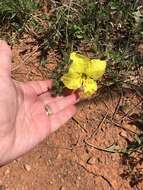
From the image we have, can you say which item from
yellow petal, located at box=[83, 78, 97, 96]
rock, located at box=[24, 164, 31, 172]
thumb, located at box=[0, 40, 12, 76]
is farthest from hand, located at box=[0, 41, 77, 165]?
rock, located at box=[24, 164, 31, 172]

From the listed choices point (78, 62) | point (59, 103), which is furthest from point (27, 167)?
point (78, 62)

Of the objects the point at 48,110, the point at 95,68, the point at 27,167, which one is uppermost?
the point at 95,68

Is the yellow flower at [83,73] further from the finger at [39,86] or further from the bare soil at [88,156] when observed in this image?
the bare soil at [88,156]

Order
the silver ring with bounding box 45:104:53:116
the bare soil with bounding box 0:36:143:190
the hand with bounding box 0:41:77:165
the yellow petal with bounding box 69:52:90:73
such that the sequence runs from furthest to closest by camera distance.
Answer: the bare soil with bounding box 0:36:143:190 → the silver ring with bounding box 45:104:53:116 → the yellow petal with bounding box 69:52:90:73 → the hand with bounding box 0:41:77:165

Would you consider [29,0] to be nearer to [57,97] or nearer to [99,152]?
[57,97]

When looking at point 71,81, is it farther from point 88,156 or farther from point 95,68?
point 88,156

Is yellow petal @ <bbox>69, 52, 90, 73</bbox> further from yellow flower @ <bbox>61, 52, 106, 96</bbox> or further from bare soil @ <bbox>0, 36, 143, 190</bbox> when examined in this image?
bare soil @ <bbox>0, 36, 143, 190</bbox>

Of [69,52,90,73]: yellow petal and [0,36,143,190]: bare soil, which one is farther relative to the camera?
[0,36,143,190]: bare soil
